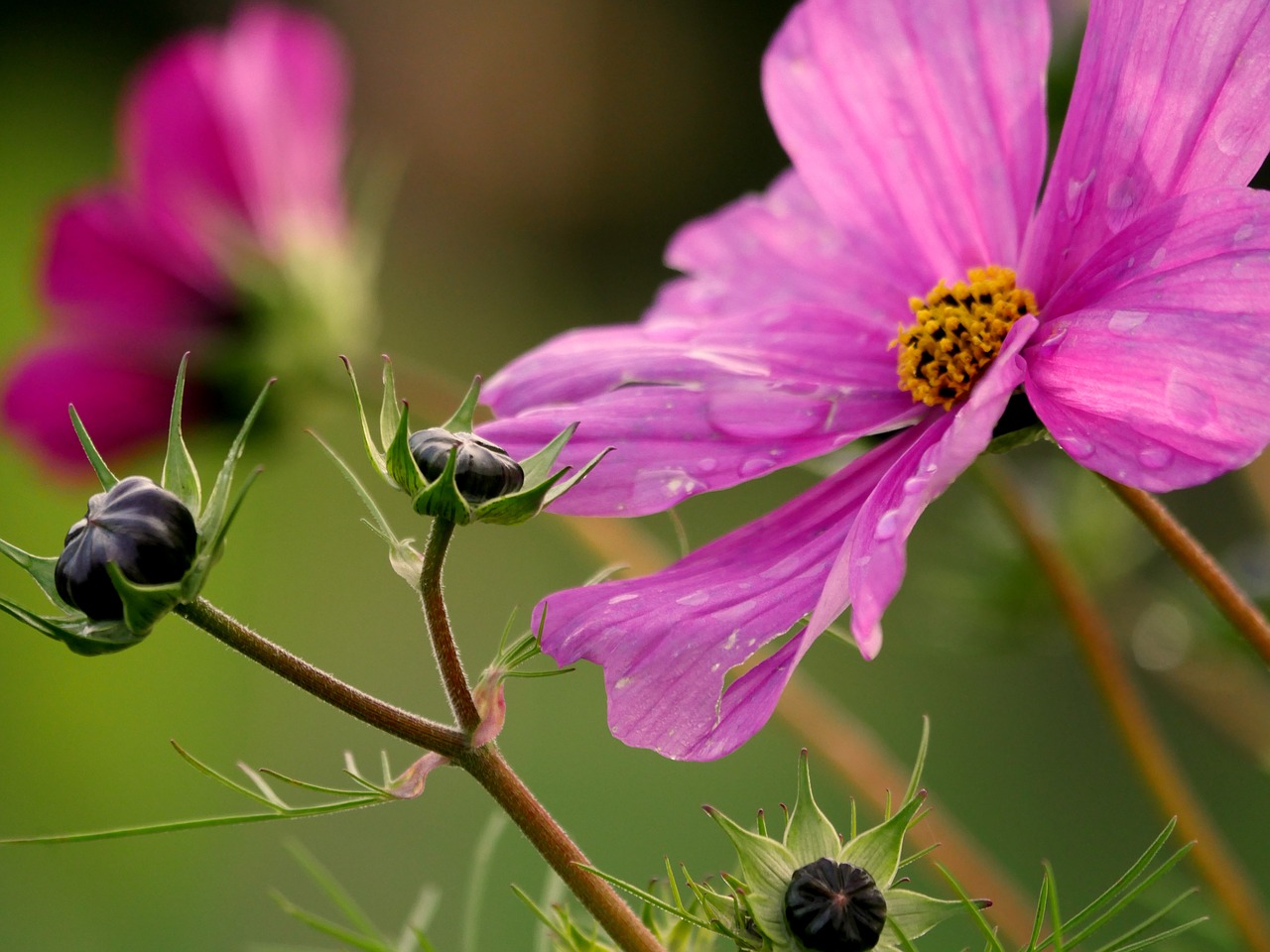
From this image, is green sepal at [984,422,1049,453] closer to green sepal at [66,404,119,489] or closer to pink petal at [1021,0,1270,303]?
pink petal at [1021,0,1270,303]

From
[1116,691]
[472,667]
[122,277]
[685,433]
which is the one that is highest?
[122,277]

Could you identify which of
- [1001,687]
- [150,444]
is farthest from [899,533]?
[1001,687]

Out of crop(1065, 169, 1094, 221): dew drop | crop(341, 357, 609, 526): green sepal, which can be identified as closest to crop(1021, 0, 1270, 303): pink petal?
crop(1065, 169, 1094, 221): dew drop

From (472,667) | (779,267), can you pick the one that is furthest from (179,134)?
(472,667)

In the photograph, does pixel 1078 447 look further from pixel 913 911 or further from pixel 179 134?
pixel 179 134

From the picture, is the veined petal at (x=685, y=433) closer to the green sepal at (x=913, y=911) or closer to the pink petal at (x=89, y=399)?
the green sepal at (x=913, y=911)

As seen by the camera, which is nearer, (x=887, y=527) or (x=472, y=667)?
(x=887, y=527)
